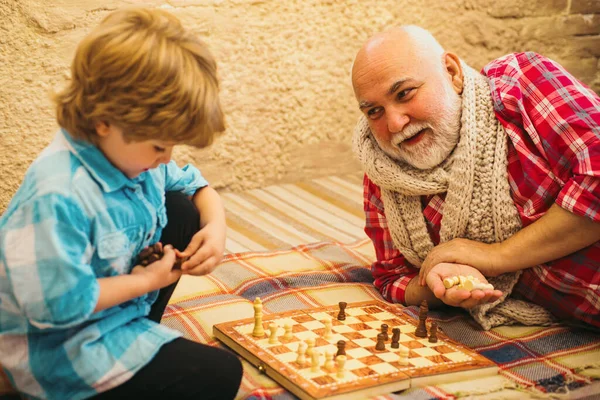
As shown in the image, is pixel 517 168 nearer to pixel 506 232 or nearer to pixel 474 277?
pixel 506 232

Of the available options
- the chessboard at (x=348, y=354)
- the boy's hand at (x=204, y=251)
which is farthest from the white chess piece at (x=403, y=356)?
the boy's hand at (x=204, y=251)

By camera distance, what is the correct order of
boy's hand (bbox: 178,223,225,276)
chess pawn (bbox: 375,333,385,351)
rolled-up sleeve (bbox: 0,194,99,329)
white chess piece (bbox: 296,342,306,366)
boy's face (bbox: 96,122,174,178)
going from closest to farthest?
1. rolled-up sleeve (bbox: 0,194,99,329)
2. boy's face (bbox: 96,122,174,178)
3. boy's hand (bbox: 178,223,225,276)
4. white chess piece (bbox: 296,342,306,366)
5. chess pawn (bbox: 375,333,385,351)

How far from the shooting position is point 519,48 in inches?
171

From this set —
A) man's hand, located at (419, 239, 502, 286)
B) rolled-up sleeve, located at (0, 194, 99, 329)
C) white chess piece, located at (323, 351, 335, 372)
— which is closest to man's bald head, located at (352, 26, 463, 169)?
man's hand, located at (419, 239, 502, 286)

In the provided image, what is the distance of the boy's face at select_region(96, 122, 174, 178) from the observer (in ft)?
5.25

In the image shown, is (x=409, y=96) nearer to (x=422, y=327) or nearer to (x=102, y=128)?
(x=422, y=327)

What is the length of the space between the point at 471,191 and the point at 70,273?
1201mm

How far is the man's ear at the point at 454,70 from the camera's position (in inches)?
92.4

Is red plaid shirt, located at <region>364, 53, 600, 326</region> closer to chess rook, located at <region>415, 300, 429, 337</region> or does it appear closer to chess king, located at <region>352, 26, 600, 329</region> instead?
chess king, located at <region>352, 26, 600, 329</region>

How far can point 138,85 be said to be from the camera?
1555mm

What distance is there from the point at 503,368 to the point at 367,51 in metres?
0.98

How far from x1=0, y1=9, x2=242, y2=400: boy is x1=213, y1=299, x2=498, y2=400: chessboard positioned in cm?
20

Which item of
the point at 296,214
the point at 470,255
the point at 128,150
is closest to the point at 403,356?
the point at 470,255

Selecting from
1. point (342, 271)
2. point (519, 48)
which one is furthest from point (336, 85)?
point (342, 271)
